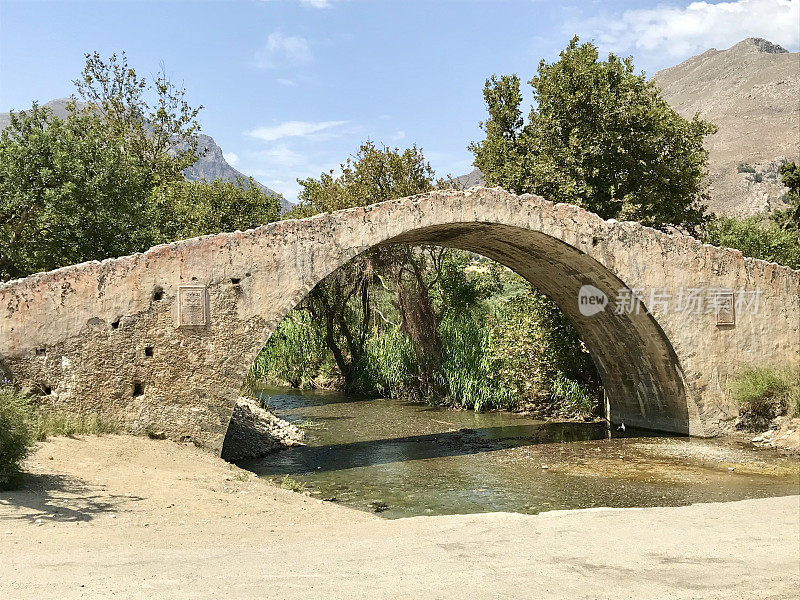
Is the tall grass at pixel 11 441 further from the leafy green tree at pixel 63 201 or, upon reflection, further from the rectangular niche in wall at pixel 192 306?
the leafy green tree at pixel 63 201

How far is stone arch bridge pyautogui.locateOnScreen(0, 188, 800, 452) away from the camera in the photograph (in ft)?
28.1

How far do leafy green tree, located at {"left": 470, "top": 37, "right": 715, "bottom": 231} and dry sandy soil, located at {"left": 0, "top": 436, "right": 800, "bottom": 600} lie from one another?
919 cm

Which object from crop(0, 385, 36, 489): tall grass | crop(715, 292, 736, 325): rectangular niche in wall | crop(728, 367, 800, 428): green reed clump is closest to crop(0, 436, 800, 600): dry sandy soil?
crop(0, 385, 36, 489): tall grass

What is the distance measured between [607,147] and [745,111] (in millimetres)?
68216

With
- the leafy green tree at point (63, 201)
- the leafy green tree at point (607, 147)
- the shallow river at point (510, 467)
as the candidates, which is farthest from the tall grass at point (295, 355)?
the leafy green tree at point (63, 201)

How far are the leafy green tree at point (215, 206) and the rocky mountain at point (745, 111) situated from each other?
108 ft

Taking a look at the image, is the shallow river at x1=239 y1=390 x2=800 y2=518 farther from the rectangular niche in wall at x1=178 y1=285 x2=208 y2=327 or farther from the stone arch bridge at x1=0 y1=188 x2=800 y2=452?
the rectangular niche in wall at x1=178 y1=285 x2=208 y2=327

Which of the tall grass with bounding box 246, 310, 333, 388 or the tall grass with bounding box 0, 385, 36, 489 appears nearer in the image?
the tall grass with bounding box 0, 385, 36, 489

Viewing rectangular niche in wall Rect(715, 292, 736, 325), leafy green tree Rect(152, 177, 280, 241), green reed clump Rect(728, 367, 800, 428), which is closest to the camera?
green reed clump Rect(728, 367, 800, 428)

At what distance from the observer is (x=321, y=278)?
9.66 meters

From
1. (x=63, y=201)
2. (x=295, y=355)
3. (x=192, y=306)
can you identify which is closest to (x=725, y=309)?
A: (x=192, y=306)

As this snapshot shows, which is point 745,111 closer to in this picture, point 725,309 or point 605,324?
point 725,309

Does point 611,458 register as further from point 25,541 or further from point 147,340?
point 25,541

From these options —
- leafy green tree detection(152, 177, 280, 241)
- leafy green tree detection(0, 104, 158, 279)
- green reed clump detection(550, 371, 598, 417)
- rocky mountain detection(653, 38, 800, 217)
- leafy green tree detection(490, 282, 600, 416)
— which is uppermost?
rocky mountain detection(653, 38, 800, 217)
